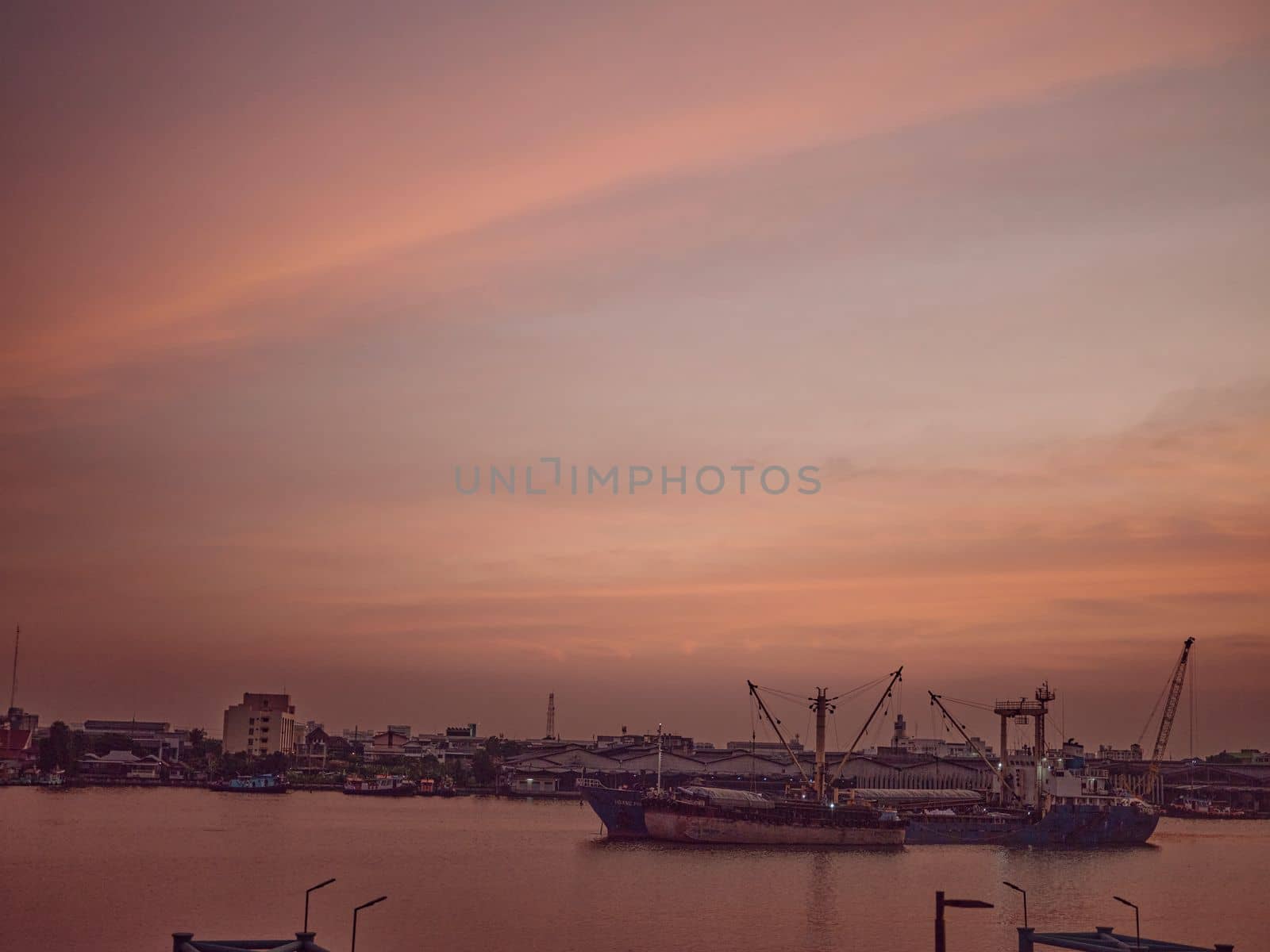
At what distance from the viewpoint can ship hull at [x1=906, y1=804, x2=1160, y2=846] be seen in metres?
107

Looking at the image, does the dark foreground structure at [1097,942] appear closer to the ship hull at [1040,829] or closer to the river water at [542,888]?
the river water at [542,888]

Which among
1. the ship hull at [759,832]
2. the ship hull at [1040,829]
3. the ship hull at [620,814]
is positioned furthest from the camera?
the ship hull at [1040,829]

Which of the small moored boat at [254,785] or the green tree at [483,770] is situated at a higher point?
the green tree at [483,770]

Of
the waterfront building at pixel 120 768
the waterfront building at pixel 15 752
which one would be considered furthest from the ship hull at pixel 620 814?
the waterfront building at pixel 15 752

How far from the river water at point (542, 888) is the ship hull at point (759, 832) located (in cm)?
286

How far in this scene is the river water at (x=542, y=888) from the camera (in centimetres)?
5100

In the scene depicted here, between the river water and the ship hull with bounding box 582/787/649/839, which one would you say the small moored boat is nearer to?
the river water

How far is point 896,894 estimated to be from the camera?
6800cm

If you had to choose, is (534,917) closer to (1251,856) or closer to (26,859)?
(26,859)

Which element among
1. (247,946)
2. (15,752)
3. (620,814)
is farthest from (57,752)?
(247,946)

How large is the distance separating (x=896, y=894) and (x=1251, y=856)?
176ft

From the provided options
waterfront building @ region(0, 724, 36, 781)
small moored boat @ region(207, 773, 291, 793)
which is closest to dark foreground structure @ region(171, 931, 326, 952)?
small moored boat @ region(207, 773, 291, 793)

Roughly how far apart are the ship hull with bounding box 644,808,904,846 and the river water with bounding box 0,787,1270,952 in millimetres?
2856

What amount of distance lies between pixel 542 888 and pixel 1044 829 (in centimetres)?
5675
